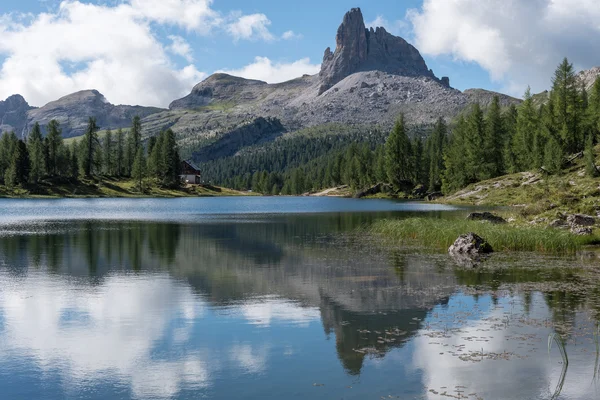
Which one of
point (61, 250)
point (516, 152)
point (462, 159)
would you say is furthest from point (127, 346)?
point (462, 159)

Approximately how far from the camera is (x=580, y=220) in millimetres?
45969

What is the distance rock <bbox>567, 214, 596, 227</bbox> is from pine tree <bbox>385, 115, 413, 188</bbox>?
413 ft

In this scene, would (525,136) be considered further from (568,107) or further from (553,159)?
(553,159)

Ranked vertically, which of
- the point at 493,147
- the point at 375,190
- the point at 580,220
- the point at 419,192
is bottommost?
the point at 580,220

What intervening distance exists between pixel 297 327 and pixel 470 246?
76.3ft

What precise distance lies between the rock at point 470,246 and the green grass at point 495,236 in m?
1.47

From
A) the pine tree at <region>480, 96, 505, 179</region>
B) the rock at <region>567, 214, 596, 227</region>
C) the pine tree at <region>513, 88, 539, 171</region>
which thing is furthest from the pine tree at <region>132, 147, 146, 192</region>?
the rock at <region>567, 214, 596, 227</region>

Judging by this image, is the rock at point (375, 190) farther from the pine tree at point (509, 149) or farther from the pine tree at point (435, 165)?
the pine tree at point (509, 149)

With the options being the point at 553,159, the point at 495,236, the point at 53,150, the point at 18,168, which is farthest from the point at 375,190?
the point at 495,236

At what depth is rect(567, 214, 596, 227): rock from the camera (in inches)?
1795

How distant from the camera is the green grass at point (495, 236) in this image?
1586 inches

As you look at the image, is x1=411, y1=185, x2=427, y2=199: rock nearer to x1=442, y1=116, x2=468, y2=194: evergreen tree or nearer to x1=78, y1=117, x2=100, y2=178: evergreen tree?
x1=442, y1=116, x2=468, y2=194: evergreen tree

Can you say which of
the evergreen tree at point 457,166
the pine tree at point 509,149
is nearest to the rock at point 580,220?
the pine tree at point 509,149

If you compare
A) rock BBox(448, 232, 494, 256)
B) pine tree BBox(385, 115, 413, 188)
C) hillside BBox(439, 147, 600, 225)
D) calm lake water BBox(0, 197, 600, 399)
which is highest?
pine tree BBox(385, 115, 413, 188)
